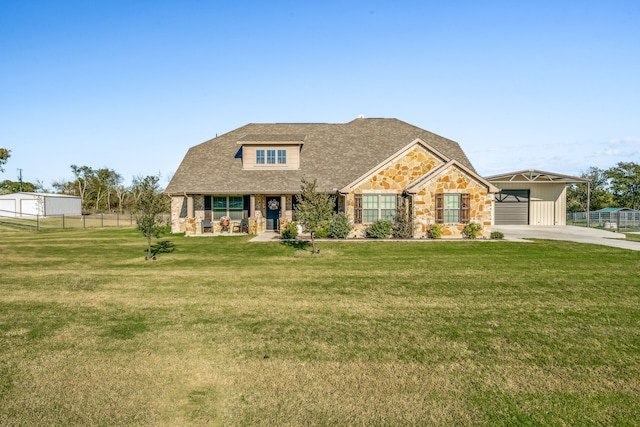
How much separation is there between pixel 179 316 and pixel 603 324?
9.10 metres

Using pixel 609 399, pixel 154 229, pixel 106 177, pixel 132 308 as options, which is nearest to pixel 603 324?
pixel 609 399

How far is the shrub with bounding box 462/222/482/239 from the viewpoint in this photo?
22.0m

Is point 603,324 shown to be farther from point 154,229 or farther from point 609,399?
point 154,229

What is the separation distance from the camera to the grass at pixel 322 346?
5.17 meters

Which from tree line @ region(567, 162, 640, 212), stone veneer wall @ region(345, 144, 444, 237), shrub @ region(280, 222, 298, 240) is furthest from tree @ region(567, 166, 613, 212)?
shrub @ region(280, 222, 298, 240)

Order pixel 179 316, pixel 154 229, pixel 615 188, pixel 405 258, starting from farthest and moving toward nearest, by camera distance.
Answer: pixel 615 188 < pixel 154 229 < pixel 405 258 < pixel 179 316

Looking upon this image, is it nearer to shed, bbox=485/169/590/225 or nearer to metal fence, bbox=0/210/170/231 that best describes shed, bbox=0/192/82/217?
metal fence, bbox=0/210/170/231

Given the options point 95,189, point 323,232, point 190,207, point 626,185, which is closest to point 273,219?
point 190,207

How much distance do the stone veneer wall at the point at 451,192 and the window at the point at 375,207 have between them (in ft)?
5.05

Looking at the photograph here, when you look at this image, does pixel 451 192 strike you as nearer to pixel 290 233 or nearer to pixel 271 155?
pixel 290 233

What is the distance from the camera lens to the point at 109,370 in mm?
6254

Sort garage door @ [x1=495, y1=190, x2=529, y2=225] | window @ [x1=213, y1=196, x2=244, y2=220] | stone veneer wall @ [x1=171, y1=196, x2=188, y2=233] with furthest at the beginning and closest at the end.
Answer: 1. garage door @ [x1=495, y1=190, x2=529, y2=225]
2. stone veneer wall @ [x1=171, y1=196, x2=188, y2=233]
3. window @ [x1=213, y1=196, x2=244, y2=220]

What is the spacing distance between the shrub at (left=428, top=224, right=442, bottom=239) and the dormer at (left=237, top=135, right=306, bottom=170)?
10373 mm

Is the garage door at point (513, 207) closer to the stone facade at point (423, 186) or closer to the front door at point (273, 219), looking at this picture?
the stone facade at point (423, 186)
